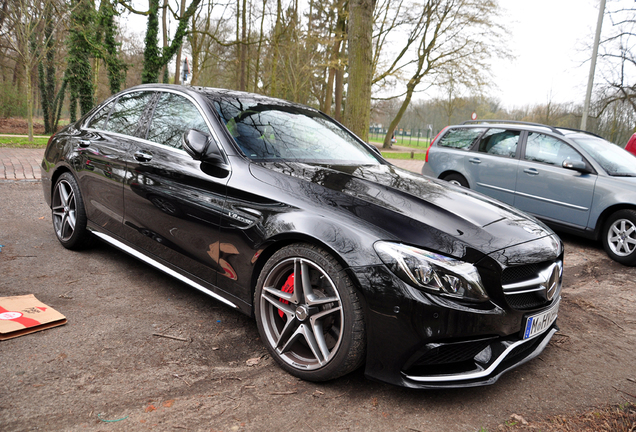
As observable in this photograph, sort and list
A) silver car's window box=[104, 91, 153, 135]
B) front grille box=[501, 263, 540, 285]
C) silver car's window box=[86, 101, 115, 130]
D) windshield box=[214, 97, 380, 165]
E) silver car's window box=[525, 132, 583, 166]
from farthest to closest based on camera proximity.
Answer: silver car's window box=[525, 132, 583, 166] → silver car's window box=[86, 101, 115, 130] → silver car's window box=[104, 91, 153, 135] → windshield box=[214, 97, 380, 165] → front grille box=[501, 263, 540, 285]

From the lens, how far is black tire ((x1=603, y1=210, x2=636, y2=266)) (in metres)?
5.48

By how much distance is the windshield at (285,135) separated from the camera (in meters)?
3.10

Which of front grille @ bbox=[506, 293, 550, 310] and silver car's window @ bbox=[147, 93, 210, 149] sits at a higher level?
silver car's window @ bbox=[147, 93, 210, 149]

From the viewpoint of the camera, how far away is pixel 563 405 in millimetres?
2418

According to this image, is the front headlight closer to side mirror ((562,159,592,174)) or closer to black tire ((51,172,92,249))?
black tire ((51,172,92,249))

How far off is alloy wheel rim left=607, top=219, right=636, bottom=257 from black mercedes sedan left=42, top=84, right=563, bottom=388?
3.41 meters

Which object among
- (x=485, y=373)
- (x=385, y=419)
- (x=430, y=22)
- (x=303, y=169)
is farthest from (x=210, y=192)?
(x=430, y=22)

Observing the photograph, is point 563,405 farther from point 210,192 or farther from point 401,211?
point 210,192

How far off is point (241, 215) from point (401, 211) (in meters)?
0.93

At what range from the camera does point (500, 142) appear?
7.29m

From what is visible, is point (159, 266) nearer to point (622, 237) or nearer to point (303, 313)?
point (303, 313)

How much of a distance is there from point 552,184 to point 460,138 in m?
2.00

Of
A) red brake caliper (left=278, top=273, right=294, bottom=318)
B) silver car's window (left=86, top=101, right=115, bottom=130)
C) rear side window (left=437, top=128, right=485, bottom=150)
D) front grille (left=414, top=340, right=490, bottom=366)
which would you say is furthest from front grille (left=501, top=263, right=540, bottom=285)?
rear side window (left=437, top=128, right=485, bottom=150)

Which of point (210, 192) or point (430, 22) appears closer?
point (210, 192)
